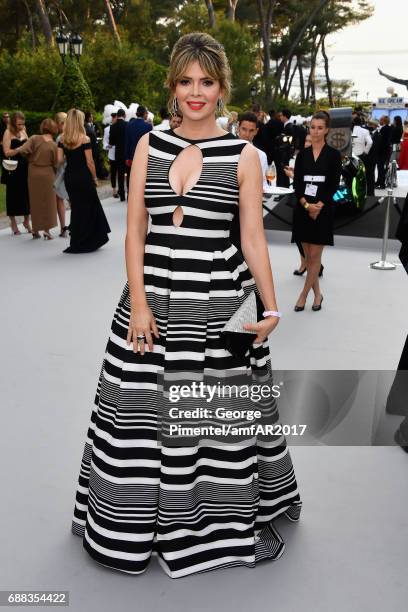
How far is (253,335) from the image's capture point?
2.48m

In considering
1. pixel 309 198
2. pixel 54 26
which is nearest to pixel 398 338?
pixel 309 198

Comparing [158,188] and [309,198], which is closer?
[158,188]

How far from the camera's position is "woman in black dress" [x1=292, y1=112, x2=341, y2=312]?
607 cm

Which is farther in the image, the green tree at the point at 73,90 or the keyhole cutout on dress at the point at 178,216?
the green tree at the point at 73,90

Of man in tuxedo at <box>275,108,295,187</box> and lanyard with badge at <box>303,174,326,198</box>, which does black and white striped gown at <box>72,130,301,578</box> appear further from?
man in tuxedo at <box>275,108,295,187</box>

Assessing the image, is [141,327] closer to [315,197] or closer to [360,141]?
[315,197]

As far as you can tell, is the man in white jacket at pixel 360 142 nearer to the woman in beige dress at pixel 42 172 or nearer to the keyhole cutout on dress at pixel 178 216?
the woman in beige dress at pixel 42 172

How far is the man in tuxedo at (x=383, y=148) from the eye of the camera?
15.8 metres

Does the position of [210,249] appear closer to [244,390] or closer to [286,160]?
[244,390]

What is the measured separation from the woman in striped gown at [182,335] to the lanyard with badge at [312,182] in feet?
12.1

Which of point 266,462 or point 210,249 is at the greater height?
point 210,249

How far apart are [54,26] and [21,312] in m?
44.2

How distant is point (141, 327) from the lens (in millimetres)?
2449

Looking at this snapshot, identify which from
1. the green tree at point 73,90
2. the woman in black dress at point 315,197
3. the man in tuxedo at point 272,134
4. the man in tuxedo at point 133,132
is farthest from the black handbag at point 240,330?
the green tree at point 73,90
